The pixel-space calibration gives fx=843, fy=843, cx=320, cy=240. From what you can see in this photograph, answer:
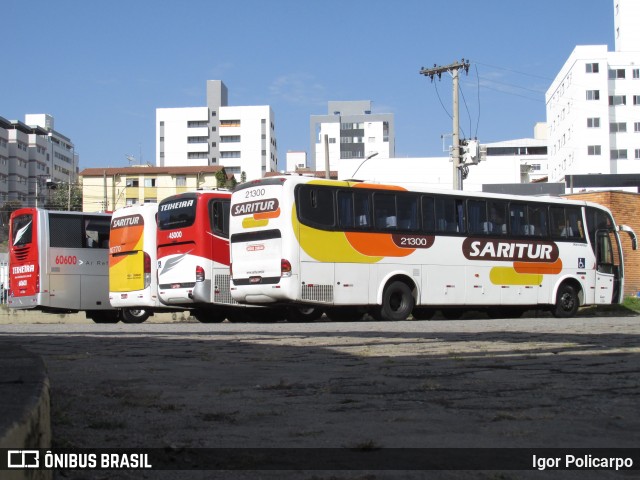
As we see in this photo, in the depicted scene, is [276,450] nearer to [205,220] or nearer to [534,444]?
[534,444]

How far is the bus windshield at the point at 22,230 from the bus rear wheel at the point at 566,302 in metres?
14.7

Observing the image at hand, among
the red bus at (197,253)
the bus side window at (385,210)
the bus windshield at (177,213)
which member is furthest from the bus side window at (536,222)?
the bus windshield at (177,213)

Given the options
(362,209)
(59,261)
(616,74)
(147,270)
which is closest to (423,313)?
(362,209)

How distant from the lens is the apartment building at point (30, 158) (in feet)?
363

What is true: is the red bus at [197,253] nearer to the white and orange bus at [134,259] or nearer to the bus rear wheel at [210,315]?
the white and orange bus at [134,259]

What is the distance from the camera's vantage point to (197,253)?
20.4 m

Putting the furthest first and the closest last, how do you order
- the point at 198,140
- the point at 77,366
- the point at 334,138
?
the point at 334,138
the point at 198,140
the point at 77,366

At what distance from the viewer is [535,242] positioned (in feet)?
74.2

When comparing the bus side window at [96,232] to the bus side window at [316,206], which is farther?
the bus side window at [96,232]

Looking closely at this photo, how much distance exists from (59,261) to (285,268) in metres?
8.62

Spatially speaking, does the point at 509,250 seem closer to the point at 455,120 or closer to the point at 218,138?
the point at 455,120

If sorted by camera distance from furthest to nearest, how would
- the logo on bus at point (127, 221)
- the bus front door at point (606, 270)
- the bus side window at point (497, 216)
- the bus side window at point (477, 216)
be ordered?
the bus front door at point (606, 270)
the logo on bus at point (127, 221)
the bus side window at point (497, 216)
the bus side window at point (477, 216)

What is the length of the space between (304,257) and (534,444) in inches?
559

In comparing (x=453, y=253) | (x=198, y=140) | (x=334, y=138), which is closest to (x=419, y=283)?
(x=453, y=253)
